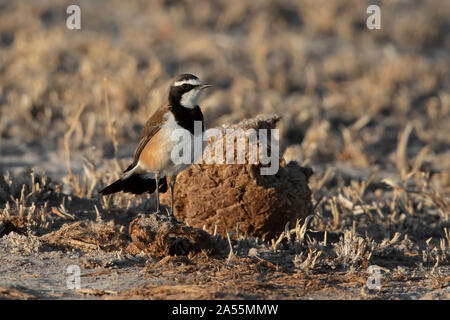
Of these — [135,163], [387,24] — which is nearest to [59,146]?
[135,163]

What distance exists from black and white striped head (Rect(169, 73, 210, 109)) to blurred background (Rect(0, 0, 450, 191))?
1.65m

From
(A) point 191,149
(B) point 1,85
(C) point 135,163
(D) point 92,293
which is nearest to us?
(D) point 92,293

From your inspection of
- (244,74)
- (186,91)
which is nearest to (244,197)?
(186,91)

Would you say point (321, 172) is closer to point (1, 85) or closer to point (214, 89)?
point (214, 89)

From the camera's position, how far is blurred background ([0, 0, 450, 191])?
10289 mm

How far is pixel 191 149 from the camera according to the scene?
5.82 metres

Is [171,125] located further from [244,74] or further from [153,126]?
[244,74]

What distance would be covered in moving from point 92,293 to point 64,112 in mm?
6278

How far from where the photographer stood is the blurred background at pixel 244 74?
1029 centimetres

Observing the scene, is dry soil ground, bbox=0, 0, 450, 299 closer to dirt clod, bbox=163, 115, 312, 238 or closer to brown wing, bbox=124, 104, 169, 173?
dirt clod, bbox=163, 115, 312, 238

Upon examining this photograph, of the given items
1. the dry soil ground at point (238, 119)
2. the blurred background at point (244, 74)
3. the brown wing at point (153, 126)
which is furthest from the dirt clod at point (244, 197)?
the blurred background at point (244, 74)

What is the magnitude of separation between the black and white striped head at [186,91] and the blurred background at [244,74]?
165 centimetres

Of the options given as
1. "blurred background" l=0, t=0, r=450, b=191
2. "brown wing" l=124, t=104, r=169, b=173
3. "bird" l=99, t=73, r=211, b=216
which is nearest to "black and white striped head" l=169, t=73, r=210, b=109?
"bird" l=99, t=73, r=211, b=216

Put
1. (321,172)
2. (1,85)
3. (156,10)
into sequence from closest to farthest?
(321,172) < (1,85) < (156,10)
